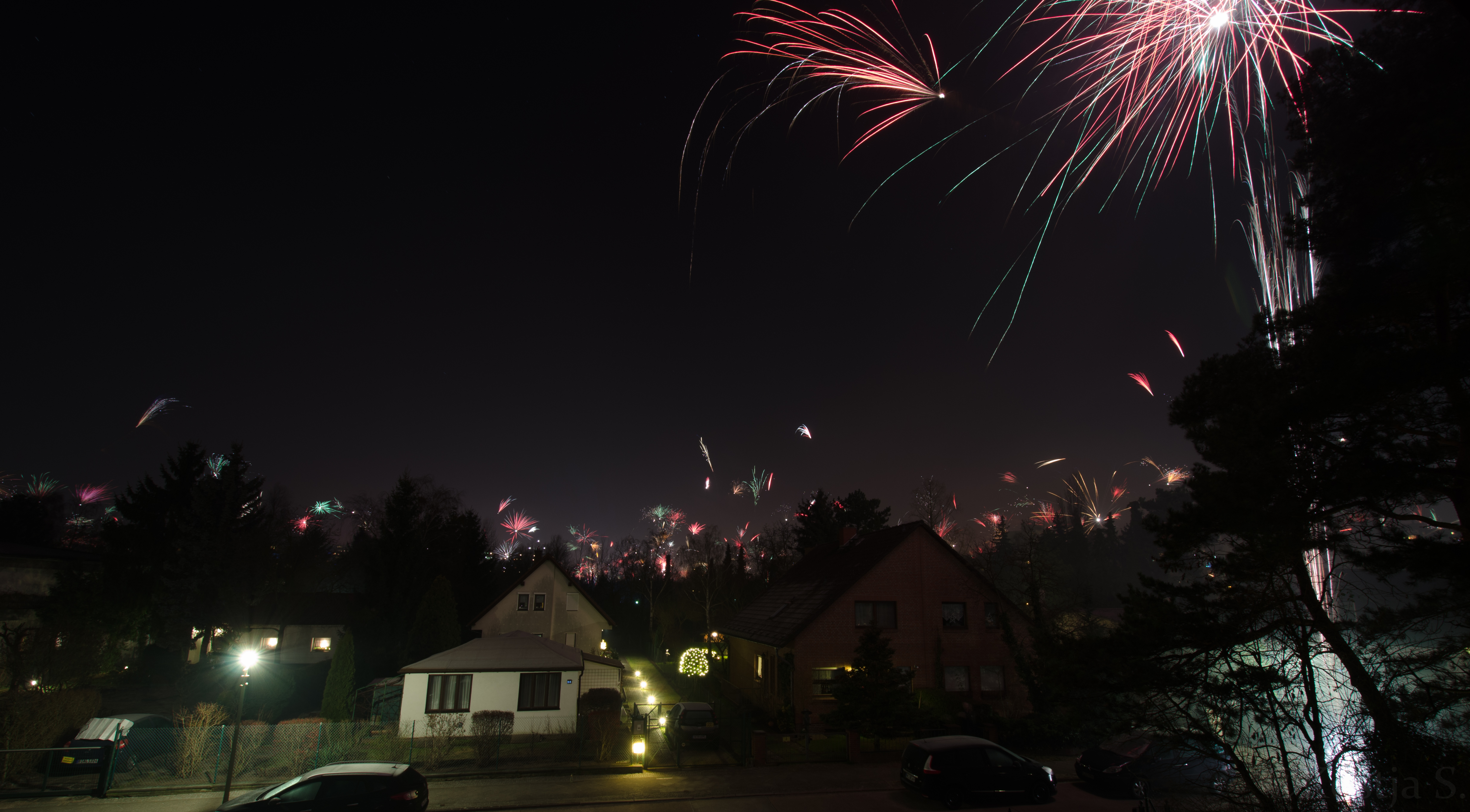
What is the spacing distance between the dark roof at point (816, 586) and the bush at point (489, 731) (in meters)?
10.4

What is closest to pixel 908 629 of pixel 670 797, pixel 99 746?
pixel 670 797

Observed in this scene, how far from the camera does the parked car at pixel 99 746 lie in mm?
17281

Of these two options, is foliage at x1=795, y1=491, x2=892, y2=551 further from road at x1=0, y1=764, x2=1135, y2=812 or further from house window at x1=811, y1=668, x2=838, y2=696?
road at x1=0, y1=764, x2=1135, y2=812

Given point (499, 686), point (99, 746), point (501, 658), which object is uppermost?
point (501, 658)

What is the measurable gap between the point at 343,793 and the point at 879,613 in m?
19.9

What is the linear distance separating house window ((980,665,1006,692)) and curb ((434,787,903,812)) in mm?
11626

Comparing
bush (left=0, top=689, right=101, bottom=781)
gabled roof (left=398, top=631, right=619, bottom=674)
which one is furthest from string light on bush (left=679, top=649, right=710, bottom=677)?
bush (left=0, top=689, right=101, bottom=781)

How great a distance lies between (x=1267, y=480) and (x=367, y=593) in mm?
43379

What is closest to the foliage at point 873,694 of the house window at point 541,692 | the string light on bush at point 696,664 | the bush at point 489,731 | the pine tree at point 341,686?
the house window at point 541,692

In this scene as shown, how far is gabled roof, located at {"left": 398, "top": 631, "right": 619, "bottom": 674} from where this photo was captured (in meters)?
24.3

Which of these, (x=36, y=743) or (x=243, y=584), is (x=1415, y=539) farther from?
(x=243, y=584)

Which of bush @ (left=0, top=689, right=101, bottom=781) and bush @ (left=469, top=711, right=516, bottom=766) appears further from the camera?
bush @ (left=469, top=711, right=516, bottom=766)

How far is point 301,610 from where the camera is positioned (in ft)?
168

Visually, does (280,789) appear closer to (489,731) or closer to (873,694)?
(489,731)
